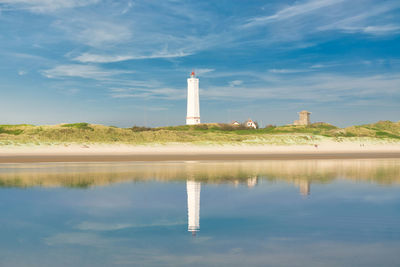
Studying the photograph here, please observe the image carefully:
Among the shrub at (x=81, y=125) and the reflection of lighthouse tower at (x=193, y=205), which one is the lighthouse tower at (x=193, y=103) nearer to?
the shrub at (x=81, y=125)

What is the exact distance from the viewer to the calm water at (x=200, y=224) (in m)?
6.25

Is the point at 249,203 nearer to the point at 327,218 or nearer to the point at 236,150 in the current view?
the point at 327,218

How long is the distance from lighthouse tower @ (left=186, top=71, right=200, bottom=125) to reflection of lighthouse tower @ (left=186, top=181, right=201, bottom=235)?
62.0 metres

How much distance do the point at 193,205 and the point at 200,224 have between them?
2.20 metres

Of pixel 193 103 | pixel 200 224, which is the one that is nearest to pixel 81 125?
pixel 193 103

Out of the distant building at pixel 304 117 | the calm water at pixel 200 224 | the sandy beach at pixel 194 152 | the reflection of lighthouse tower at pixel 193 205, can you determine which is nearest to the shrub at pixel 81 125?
the sandy beach at pixel 194 152

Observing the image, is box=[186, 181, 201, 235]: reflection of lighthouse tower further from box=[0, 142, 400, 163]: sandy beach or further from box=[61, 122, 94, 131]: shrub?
box=[61, 122, 94, 131]: shrub

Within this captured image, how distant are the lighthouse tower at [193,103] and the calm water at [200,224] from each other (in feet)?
204

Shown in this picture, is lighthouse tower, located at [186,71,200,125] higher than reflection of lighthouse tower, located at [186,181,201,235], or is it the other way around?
lighthouse tower, located at [186,71,200,125]

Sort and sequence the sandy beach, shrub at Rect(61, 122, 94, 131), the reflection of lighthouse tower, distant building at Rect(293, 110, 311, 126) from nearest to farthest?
the reflection of lighthouse tower, the sandy beach, shrub at Rect(61, 122, 94, 131), distant building at Rect(293, 110, 311, 126)

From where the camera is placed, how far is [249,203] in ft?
35.8

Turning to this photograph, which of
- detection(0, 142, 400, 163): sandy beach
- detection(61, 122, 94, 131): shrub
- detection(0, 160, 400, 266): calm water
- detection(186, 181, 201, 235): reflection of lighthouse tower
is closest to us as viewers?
detection(0, 160, 400, 266): calm water

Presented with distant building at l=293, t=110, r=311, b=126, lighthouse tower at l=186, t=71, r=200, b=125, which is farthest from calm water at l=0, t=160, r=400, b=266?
distant building at l=293, t=110, r=311, b=126

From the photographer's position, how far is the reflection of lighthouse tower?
8.22 metres
